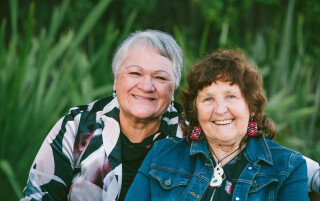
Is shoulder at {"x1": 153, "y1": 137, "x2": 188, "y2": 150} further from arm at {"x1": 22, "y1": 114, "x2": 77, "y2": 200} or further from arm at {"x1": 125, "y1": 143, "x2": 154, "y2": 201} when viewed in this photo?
arm at {"x1": 22, "y1": 114, "x2": 77, "y2": 200}

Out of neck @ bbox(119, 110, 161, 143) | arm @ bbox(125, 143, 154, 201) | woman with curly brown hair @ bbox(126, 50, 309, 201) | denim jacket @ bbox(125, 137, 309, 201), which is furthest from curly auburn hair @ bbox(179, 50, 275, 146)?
neck @ bbox(119, 110, 161, 143)

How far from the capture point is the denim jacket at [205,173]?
170 cm

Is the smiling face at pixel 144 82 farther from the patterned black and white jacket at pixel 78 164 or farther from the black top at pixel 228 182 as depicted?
the black top at pixel 228 182

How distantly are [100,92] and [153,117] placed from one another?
1.37 m

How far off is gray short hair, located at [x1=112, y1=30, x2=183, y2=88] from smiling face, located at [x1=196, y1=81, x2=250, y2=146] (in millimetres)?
519

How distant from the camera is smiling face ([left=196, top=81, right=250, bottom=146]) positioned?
1.79 metres

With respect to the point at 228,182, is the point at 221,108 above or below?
above

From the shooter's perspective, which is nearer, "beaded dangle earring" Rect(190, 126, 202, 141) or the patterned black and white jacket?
"beaded dangle earring" Rect(190, 126, 202, 141)

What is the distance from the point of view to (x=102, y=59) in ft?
12.6

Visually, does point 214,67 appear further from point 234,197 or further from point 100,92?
point 100,92

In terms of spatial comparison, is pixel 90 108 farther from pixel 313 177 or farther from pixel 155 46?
pixel 313 177

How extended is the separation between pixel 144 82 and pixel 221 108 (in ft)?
1.96

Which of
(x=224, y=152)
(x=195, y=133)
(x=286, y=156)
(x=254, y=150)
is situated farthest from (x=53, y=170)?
(x=286, y=156)

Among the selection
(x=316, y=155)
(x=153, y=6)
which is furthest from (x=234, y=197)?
(x=153, y=6)
